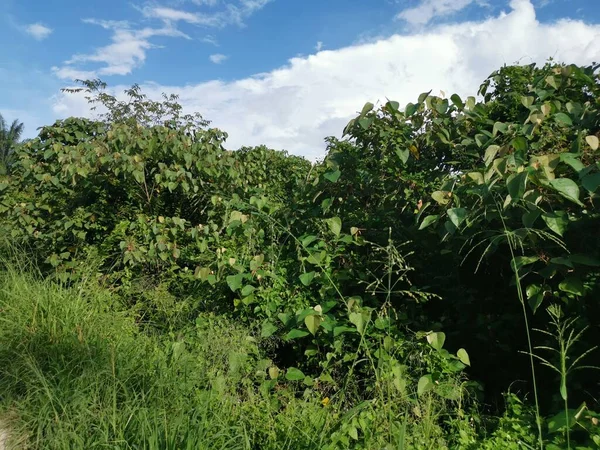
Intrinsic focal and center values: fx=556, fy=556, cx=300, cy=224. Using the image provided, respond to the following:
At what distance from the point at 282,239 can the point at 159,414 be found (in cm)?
158

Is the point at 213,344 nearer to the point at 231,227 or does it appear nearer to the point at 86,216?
the point at 231,227

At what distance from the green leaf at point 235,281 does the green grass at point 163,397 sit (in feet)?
0.78

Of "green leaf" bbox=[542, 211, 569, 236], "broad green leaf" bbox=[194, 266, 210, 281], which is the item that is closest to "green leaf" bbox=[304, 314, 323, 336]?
"broad green leaf" bbox=[194, 266, 210, 281]

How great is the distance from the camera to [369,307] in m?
2.96

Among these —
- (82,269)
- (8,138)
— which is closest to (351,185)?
(82,269)

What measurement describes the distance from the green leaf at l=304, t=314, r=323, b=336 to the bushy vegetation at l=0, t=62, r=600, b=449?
1cm

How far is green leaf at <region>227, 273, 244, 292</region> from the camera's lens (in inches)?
127

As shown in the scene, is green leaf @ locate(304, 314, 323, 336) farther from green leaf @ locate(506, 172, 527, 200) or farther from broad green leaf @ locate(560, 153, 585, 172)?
broad green leaf @ locate(560, 153, 585, 172)

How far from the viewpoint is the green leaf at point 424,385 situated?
240 centimetres

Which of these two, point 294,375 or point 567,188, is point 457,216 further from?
point 294,375

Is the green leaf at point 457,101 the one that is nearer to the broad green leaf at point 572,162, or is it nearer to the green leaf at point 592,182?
the broad green leaf at point 572,162

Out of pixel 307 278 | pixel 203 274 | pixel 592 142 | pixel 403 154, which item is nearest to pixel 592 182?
pixel 592 142

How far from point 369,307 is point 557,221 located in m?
1.11

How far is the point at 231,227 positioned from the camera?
3.45m
